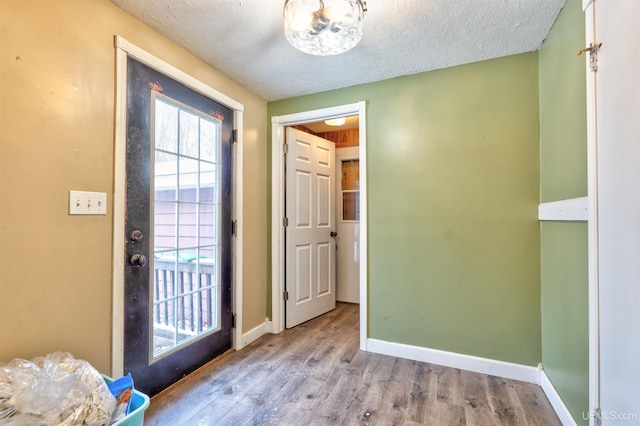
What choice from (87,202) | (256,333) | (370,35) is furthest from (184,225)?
(370,35)

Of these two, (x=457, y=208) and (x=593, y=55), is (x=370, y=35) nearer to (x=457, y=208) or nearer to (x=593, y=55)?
(x=593, y=55)

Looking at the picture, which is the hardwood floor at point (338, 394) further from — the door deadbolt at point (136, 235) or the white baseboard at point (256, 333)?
the door deadbolt at point (136, 235)

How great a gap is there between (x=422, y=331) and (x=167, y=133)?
2.35 m

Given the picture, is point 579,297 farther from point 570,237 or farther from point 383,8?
point 383,8

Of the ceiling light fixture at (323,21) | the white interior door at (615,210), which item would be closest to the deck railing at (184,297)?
the ceiling light fixture at (323,21)

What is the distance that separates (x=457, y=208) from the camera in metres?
2.18

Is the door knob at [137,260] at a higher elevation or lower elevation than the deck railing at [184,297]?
higher

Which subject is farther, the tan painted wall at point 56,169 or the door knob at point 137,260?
the door knob at point 137,260

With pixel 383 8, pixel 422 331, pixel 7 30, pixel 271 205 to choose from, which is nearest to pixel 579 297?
pixel 422 331

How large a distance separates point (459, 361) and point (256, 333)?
172 cm

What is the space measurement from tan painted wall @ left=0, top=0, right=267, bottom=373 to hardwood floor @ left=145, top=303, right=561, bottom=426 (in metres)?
0.60

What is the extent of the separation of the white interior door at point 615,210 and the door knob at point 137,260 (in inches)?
85.5

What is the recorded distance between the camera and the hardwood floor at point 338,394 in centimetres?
160

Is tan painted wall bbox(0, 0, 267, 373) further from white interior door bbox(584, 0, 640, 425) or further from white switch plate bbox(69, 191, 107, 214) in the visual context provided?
white interior door bbox(584, 0, 640, 425)
